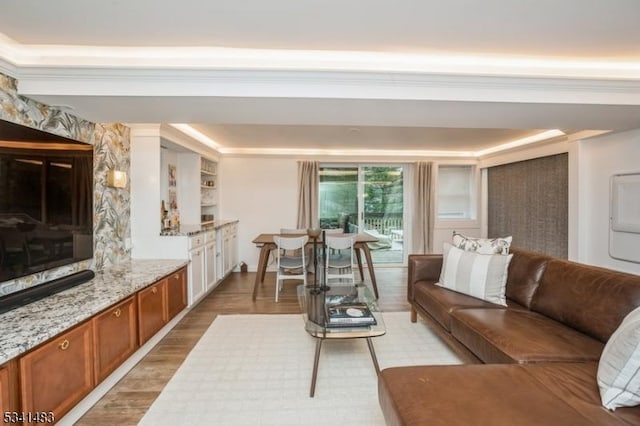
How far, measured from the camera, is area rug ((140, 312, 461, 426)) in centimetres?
189

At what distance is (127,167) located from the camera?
11.1ft

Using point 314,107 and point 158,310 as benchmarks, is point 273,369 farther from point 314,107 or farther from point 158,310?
point 314,107

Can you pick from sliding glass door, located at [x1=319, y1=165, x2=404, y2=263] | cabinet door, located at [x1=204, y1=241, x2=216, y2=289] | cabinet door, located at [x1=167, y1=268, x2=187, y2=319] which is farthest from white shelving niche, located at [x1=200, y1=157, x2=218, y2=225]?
cabinet door, located at [x1=167, y1=268, x2=187, y2=319]

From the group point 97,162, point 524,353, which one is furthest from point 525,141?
point 97,162

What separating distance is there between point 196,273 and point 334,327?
2159mm

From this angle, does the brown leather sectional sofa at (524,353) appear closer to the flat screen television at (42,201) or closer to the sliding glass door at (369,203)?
the flat screen television at (42,201)

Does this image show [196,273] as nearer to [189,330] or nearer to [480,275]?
[189,330]

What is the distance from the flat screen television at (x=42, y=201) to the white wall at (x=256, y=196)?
3.29 meters

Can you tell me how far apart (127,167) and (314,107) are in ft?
7.29

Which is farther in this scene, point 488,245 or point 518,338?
point 488,245

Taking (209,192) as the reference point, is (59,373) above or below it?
below

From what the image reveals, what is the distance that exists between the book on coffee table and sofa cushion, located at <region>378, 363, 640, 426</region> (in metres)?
0.68

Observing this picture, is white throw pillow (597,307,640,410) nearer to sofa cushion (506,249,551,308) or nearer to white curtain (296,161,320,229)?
sofa cushion (506,249,551,308)

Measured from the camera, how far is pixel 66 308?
6.15 feet
